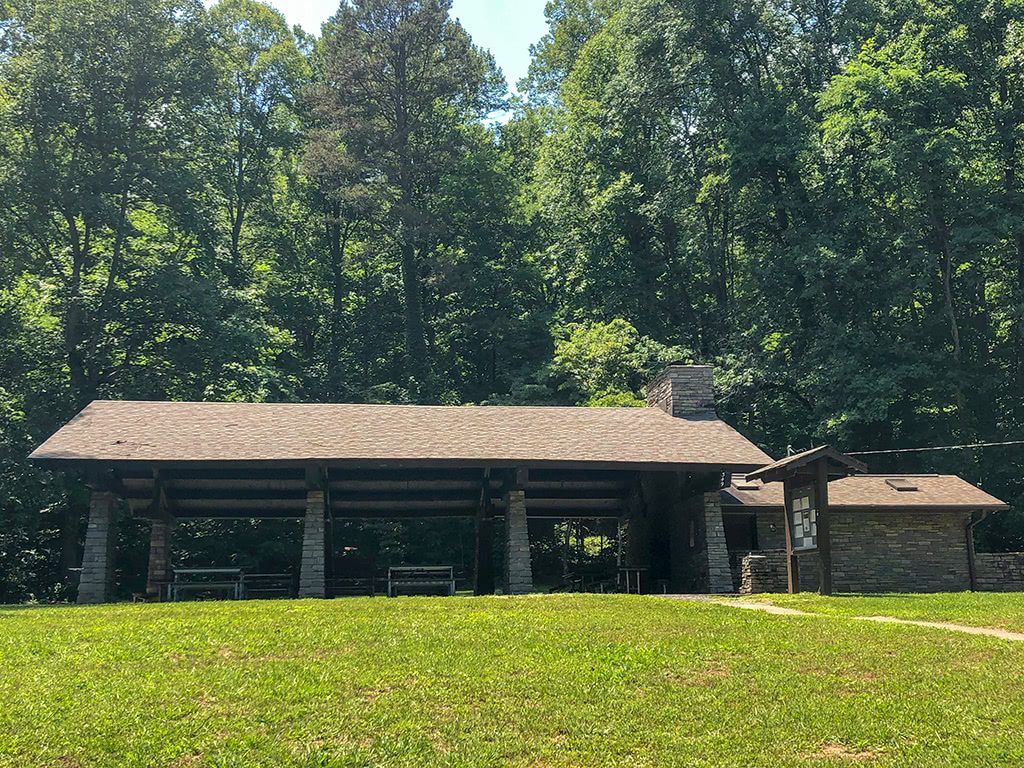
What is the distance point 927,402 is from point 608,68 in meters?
23.4

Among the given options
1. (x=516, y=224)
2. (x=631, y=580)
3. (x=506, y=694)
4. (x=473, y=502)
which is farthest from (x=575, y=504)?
(x=516, y=224)

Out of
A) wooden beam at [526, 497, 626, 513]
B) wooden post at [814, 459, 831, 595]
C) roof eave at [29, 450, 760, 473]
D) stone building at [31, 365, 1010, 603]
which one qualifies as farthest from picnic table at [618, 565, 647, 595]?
wooden post at [814, 459, 831, 595]

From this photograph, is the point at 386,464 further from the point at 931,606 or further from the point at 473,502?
the point at 931,606

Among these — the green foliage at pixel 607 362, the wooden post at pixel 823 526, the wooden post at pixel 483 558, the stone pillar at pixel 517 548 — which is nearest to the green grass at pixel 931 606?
the wooden post at pixel 823 526

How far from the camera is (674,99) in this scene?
40625mm

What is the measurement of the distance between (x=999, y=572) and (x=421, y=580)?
574 inches

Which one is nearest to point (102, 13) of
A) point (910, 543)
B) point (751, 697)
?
point (910, 543)

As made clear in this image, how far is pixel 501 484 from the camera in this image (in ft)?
71.9

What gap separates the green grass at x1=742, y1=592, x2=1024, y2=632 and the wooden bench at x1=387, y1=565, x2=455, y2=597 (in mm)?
6762

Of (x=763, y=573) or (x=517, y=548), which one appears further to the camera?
(x=763, y=573)

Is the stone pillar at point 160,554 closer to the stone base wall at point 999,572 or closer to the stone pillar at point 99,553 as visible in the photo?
the stone pillar at point 99,553

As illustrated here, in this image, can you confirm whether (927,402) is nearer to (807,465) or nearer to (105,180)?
(807,465)

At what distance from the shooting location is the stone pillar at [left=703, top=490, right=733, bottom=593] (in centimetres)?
2027

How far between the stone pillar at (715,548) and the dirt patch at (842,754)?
13476 millimetres
